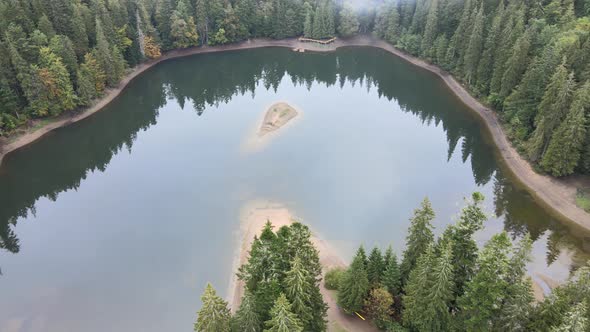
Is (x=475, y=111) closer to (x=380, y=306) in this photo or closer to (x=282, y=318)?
(x=380, y=306)

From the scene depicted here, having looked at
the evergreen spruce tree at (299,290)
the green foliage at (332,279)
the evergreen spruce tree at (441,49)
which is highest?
the evergreen spruce tree at (441,49)

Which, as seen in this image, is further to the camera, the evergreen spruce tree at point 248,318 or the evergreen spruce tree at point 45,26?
the evergreen spruce tree at point 45,26

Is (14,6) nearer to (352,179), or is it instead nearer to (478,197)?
(352,179)

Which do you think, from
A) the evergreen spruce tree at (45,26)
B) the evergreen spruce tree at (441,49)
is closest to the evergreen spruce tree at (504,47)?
the evergreen spruce tree at (441,49)

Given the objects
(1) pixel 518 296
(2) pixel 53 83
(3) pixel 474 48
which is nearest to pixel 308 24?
(3) pixel 474 48

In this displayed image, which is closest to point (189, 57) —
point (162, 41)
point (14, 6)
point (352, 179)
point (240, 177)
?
point (162, 41)

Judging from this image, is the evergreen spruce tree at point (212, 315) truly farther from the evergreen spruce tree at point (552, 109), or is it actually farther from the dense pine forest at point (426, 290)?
the evergreen spruce tree at point (552, 109)

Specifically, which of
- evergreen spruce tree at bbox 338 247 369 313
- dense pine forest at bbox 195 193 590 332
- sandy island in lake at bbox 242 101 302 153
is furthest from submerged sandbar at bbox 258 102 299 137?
dense pine forest at bbox 195 193 590 332
